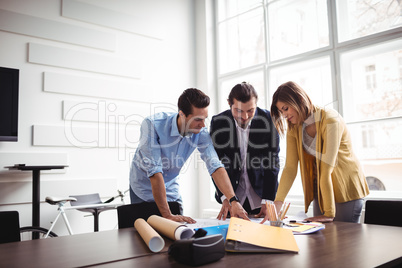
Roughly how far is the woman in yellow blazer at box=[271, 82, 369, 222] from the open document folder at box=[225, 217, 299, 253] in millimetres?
530

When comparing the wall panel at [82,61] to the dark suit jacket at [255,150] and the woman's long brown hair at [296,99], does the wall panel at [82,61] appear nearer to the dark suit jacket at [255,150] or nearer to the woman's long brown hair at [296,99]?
the dark suit jacket at [255,150]

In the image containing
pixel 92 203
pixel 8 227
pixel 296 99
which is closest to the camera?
pixel 8 227

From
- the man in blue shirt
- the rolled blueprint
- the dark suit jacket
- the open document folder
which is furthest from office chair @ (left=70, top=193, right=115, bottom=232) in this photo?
the open document folder

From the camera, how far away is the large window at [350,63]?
308 cm

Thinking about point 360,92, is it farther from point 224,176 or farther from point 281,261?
point 281,261

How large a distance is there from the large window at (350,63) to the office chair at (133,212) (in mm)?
2308

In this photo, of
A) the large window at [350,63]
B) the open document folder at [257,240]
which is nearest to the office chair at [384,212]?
the open document folder at [257,240]

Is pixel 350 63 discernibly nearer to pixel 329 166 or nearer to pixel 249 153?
pixel 249 153

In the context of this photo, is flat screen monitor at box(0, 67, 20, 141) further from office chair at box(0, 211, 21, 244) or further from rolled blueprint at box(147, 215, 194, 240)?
rolled blueprint at box(147, 215, 194, 240)

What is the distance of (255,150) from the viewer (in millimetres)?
2178

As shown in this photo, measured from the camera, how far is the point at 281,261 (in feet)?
3.02

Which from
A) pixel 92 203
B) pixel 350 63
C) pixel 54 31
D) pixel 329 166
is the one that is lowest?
pixel 92 203

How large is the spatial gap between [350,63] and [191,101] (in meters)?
2.25

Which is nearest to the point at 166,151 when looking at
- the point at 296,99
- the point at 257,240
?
the point at 296,99
